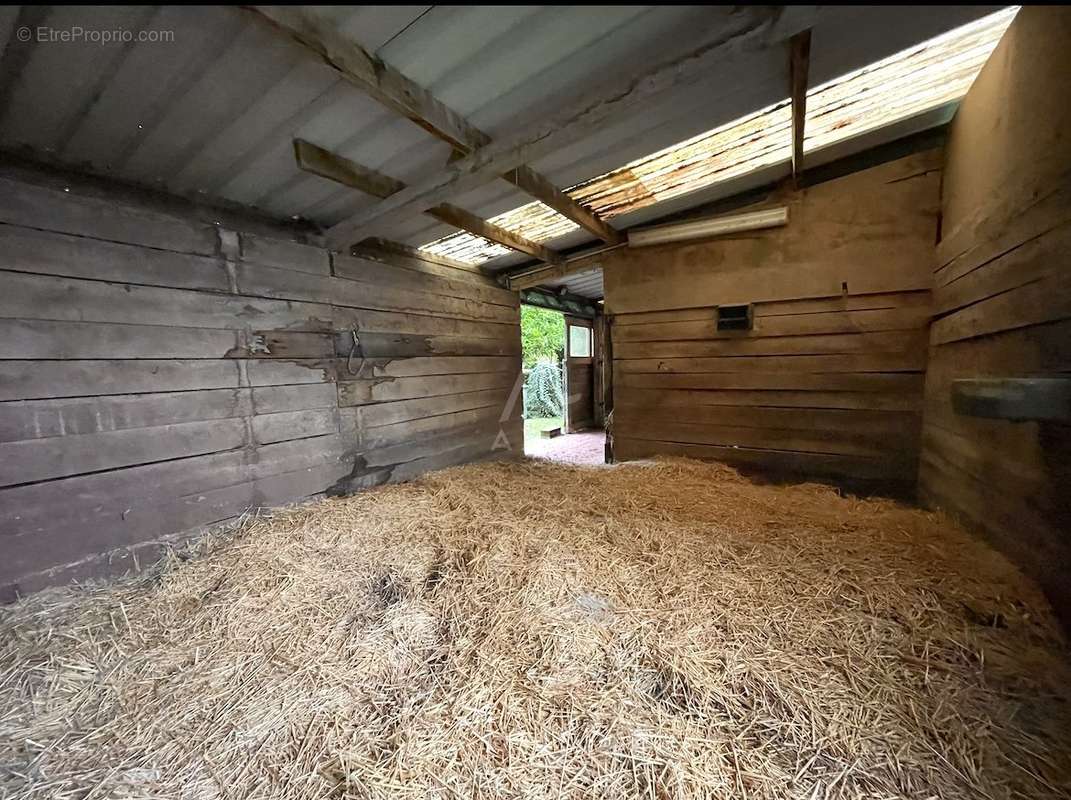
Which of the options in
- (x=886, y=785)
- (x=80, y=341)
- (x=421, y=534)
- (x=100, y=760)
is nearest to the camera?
(x=886, y=785)

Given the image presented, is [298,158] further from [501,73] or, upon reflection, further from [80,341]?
[80,341]

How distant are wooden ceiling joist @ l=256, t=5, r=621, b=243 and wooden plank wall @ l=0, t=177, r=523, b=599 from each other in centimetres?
151

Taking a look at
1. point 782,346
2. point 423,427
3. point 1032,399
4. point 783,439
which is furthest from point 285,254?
point 783,439

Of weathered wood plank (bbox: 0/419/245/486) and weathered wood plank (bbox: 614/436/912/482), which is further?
weathered wood plank (bbox: 614/436/912/482)

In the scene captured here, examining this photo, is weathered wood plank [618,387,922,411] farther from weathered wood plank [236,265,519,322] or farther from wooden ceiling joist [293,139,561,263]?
wooden ceiling joist [293,139,561,263]

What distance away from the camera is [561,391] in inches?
337

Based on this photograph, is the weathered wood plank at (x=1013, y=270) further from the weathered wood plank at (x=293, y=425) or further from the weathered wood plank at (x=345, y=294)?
the weathered wood plank at (x=293, y=425)

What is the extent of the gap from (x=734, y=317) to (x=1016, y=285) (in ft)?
5.60

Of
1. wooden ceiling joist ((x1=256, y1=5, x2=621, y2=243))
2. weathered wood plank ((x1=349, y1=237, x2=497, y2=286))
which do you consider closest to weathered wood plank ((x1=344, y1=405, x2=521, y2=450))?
weathered wood plank ((x1=349, y1=237, x2=497, y2=286))

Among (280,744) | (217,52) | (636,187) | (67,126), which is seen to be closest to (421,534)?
(280,744)

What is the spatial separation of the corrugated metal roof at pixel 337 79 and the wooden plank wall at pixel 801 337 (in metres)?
1.41

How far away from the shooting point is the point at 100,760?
100 centimetres

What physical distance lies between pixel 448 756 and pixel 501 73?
2275mm

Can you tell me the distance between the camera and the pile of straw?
0.95 m
